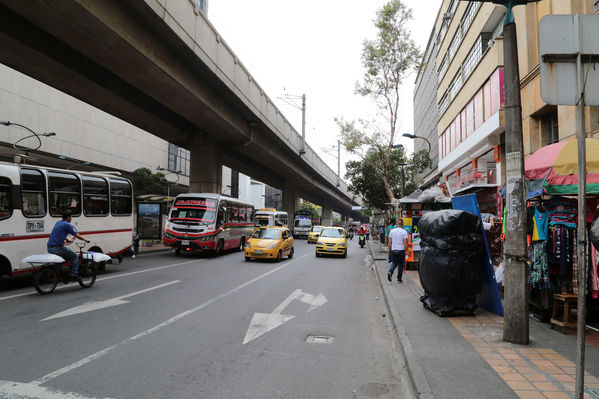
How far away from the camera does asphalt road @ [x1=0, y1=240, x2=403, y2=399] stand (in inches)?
153

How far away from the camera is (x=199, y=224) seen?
17844 millimetres

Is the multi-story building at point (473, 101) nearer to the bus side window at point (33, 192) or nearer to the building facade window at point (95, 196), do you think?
the building facade window at point (95, 196)

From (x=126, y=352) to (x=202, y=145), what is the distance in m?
20.8

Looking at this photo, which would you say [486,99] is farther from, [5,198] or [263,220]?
[263,220]

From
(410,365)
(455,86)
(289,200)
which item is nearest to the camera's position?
(410,365)

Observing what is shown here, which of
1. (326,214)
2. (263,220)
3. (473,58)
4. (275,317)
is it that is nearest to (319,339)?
(275,317)

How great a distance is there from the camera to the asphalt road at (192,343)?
12.7 feet

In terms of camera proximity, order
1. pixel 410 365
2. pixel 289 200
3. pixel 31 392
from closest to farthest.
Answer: pixel 31 392, pixel 410 365, pixel 289 200

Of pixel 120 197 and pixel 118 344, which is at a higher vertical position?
pixel 120 197

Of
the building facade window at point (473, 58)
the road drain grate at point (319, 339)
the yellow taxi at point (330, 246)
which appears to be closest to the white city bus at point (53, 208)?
the road drain grate at point (319, 339)

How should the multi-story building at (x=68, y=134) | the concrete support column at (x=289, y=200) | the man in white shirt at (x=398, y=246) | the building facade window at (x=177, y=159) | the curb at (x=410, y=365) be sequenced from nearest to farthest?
the curb at (x=410, y=365) < the man in white shirt at (x=398, y=246) < the multi-story building at (x=68, y=134) < the concrete support column at (x=289, y=200) < the building facade window at (x=177, y=159)

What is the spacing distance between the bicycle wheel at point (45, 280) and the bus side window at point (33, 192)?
1.99m

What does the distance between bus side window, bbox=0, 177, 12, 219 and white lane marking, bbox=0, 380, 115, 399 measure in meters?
6.68

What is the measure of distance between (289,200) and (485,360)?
146ft
